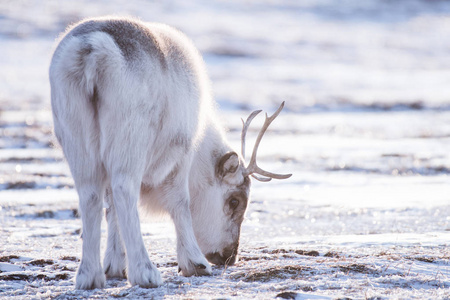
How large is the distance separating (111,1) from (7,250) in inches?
1615

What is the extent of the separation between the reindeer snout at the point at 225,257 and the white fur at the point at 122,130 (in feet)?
1.14

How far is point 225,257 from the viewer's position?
542 centimetres

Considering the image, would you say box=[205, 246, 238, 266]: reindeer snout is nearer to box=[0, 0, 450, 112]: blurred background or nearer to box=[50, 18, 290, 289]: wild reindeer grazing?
box=[50, 18, 290, 289]: wild reindeer grazing

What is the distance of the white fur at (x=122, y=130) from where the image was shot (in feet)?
13.8

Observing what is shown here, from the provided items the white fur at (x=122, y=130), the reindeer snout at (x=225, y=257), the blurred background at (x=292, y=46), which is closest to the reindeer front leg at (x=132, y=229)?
the white fur at (x=122, y=130)

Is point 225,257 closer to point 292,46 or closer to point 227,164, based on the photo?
point 227,164

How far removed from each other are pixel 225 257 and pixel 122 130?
1670mm

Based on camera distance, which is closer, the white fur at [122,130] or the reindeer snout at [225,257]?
A: the white fur at [122,130]

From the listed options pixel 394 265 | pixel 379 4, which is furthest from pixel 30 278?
pixel 379 4

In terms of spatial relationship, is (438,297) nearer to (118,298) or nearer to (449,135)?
(118,298)

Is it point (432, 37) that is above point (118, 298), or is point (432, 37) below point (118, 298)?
above

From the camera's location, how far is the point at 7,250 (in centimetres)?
→ 581

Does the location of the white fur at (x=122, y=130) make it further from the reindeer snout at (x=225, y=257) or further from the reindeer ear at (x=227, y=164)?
the reindeer ear at (x=227, y=164)

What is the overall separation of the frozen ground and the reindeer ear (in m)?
0.74
